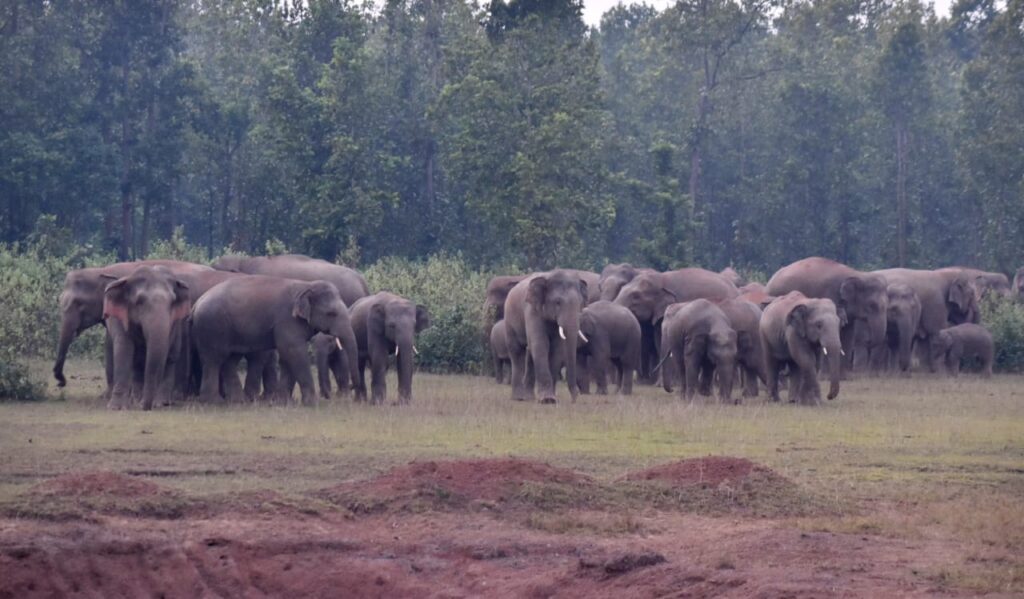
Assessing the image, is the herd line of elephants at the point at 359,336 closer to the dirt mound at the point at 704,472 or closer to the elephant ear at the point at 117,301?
the elephant ear at the point at 117,301

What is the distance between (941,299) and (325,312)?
1785 cm

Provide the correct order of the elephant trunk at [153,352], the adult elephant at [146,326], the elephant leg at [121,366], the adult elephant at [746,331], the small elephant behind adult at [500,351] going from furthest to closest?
the small elephant behind adult at [500,351], the adult elephant at [746,331], the elephant leg at [121,366], the adult elephant at [146,326], the elephant trunk at [153,352]

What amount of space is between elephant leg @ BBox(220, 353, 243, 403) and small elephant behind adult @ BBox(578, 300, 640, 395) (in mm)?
5475

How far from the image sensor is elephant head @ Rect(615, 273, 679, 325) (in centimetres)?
2853

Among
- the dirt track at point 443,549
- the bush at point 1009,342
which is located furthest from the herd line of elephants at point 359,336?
the dirt track at point 443,549

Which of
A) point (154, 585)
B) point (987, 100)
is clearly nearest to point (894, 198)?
point (987, 100)

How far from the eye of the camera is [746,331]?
2492cm

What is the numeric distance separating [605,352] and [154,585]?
15.1 m

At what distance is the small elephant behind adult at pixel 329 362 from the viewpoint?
22906 mm

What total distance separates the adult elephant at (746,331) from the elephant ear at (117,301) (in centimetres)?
913

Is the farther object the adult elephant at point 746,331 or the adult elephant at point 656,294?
the adult elephant at point 656,294

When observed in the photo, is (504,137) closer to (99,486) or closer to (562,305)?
(562,305)

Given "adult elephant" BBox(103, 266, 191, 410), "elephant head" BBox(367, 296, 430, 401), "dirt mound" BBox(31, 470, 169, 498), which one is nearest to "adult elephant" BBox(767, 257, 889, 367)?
"elephant head" BBox(367, 296, 430, 401)

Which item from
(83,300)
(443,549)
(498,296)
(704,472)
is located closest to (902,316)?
(498,296)
